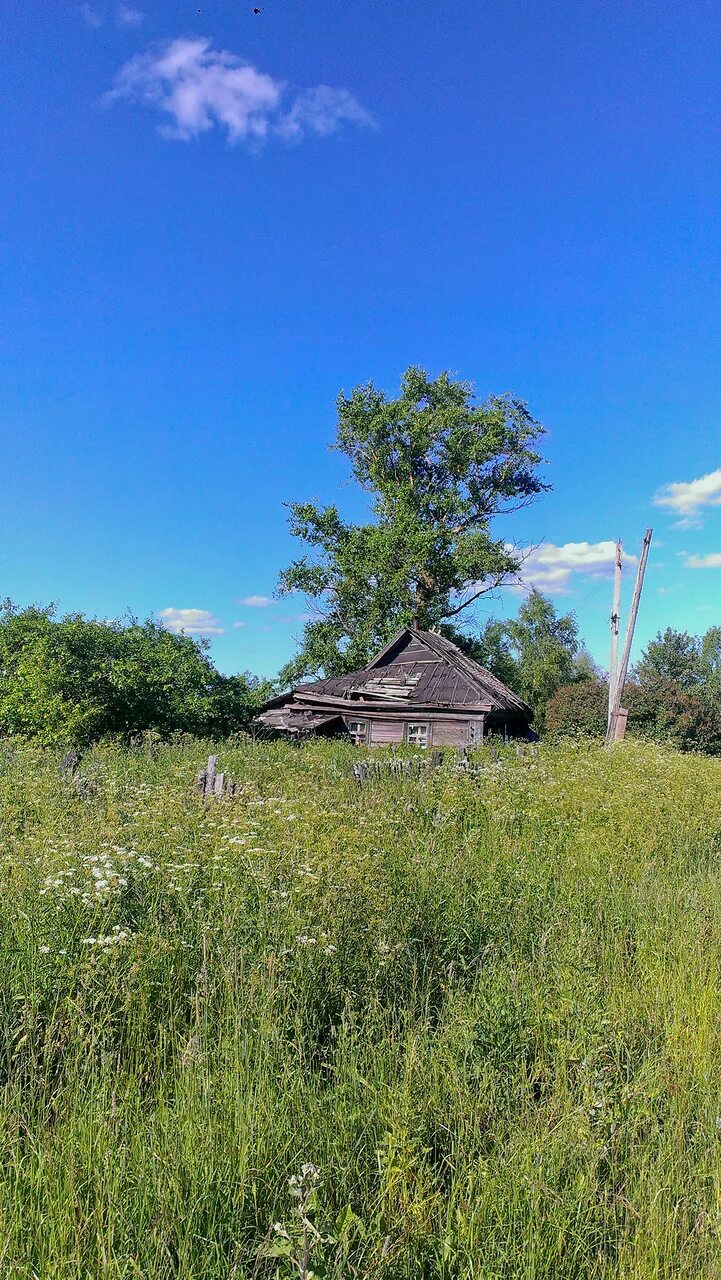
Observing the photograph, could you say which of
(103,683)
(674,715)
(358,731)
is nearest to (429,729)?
(358,731)

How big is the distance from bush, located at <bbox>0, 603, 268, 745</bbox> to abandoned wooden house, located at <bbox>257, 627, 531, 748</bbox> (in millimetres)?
2990

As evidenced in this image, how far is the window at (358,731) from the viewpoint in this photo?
24.1m

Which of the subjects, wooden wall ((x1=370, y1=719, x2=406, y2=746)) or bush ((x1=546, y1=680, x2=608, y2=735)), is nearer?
wooden wall ((x1=370, y1=719, x2=406, y2=746))

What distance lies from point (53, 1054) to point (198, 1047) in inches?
25.4

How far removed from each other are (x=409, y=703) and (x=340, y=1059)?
20.4m

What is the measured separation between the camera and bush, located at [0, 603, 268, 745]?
18641 mm

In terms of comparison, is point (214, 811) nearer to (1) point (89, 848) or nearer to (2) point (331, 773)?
(1) point (89, 848)

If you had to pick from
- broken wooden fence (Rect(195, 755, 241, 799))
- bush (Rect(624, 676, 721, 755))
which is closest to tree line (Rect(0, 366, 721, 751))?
bush (Rect(624, 676, 721, 755))

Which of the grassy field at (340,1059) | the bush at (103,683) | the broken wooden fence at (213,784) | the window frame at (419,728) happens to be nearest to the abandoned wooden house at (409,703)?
the window frame at (419,728)

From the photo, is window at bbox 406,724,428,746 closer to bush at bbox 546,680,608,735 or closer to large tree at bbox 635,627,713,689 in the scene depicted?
bush at bbox 546,680,608,735

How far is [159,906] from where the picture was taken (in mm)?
4016

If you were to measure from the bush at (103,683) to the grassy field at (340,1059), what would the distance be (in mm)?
14291

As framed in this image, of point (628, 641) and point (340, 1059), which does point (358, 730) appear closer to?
point (628, 641)

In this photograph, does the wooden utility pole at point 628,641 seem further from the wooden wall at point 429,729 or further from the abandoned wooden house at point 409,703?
the wooden wall at point 429,729
